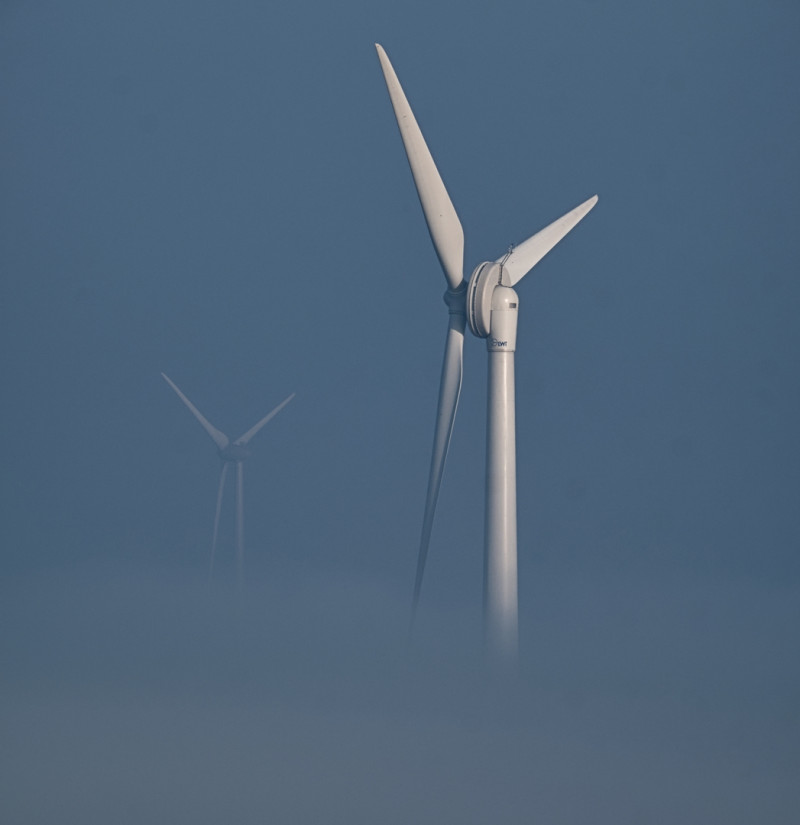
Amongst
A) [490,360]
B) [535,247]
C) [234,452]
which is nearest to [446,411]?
[490,360]

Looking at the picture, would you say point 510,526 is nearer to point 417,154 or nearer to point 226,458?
point 417,154

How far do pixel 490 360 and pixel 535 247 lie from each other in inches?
138

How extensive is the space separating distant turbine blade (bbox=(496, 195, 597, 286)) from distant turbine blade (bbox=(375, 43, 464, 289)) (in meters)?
1.14

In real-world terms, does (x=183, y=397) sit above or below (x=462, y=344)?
above

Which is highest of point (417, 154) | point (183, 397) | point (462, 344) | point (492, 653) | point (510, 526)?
point (183, 397)

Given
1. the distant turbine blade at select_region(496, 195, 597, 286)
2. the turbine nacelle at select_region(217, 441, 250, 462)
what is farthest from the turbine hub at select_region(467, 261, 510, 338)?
the turbine nacelle at select_region(217, 441, 250, 462)

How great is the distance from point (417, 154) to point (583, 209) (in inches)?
247

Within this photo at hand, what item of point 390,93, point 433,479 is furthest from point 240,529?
point 390,93

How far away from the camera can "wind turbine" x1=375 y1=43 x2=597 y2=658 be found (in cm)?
4056

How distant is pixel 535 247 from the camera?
43.5 metres

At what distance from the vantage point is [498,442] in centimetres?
4112

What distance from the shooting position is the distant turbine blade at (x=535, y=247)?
42125 mm

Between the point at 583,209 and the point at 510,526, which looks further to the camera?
the point at 583,209

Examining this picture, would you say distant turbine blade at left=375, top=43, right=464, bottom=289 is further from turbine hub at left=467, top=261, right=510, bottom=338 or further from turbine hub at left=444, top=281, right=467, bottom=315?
turbine hub at left=467, top=261, right=510, bottom=338
